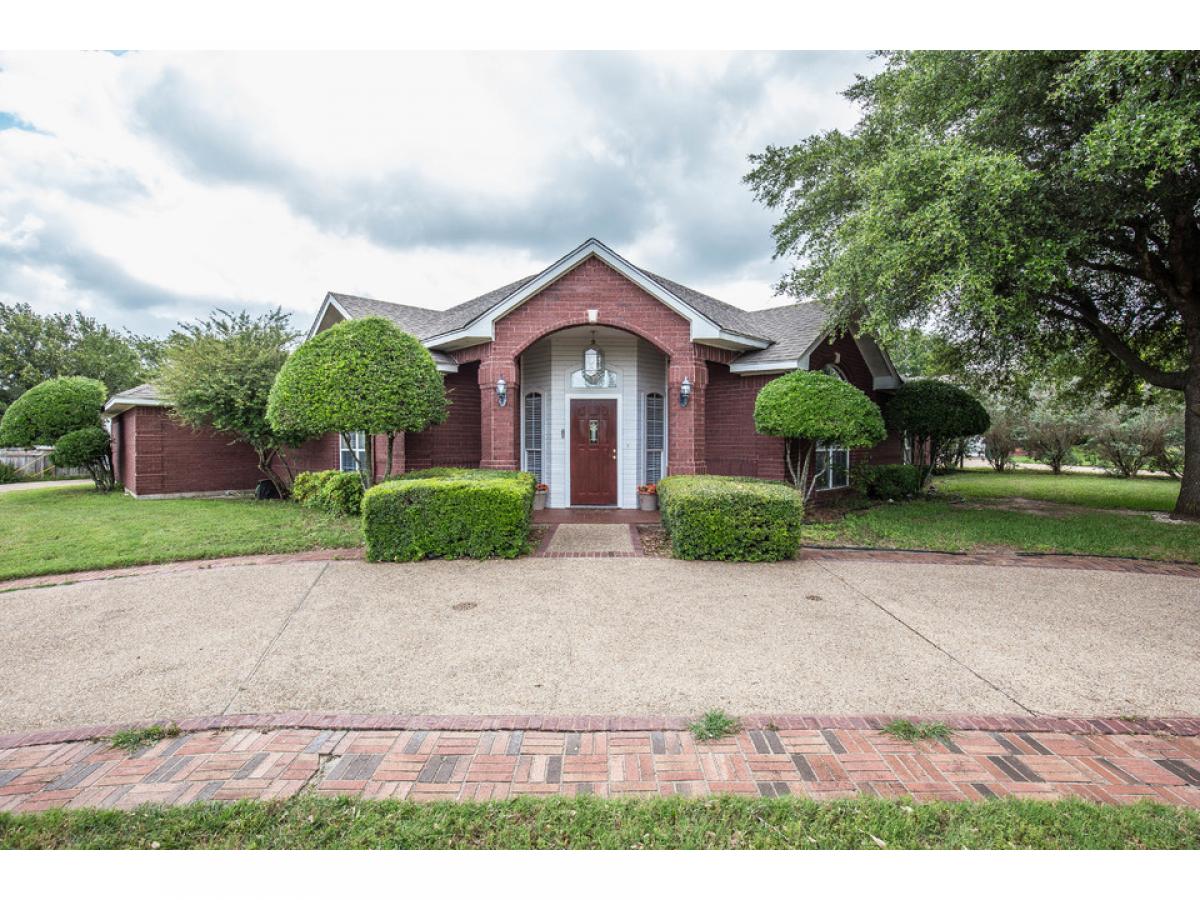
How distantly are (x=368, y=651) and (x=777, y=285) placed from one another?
11.6 m

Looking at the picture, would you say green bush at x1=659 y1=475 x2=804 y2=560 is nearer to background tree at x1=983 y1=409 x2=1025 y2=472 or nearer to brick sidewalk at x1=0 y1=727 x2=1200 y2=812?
brick sidewalk at x1=0 y1=727 x2=1200 y2=812

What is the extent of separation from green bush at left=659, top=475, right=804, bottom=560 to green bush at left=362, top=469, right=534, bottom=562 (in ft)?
7.41

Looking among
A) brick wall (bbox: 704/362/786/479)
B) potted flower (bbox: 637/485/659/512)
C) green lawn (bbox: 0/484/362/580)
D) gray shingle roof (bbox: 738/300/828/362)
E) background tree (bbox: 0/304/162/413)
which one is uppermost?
background tree (bbox: 0/304/162/413)

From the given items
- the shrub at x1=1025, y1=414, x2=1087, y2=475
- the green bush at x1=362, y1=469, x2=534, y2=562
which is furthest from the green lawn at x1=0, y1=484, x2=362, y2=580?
the shrub at x1=1025, y1=414, x2=1087, y2=475

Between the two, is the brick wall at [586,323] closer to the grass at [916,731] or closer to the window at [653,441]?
the window at [653,441]

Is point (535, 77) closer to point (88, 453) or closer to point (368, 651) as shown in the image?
point (368, 651)

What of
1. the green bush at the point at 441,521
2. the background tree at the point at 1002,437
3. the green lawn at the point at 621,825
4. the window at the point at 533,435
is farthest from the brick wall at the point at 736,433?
the background tree at the point at 1002,437

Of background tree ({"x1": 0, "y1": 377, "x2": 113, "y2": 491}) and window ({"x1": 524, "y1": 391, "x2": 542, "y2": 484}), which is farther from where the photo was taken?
background tree ({"x1": 0, "y1": 377, "x2": 113, "y2": 491})

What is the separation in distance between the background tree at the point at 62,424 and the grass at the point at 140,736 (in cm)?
1691

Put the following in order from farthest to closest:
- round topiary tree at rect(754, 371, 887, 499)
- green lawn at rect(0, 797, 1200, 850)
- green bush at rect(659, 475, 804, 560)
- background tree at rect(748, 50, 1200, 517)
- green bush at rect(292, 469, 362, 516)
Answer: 1. green bush at rect(292, 469, 362, 516)
2. round topiary tree at rect(754, 371, 887, 499)
3. green bush at rect(659, 475, 804, 560)
4. background tree at rect(748, 50, 1200, 517)
5. green lawn at rect(0, 797, 1200, 850)

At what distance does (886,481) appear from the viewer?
12.4 metres

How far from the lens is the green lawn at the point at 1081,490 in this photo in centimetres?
1220

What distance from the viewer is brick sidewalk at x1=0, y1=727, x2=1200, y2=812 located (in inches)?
90.8

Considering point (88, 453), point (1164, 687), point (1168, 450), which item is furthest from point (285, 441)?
point (1168, 450)
